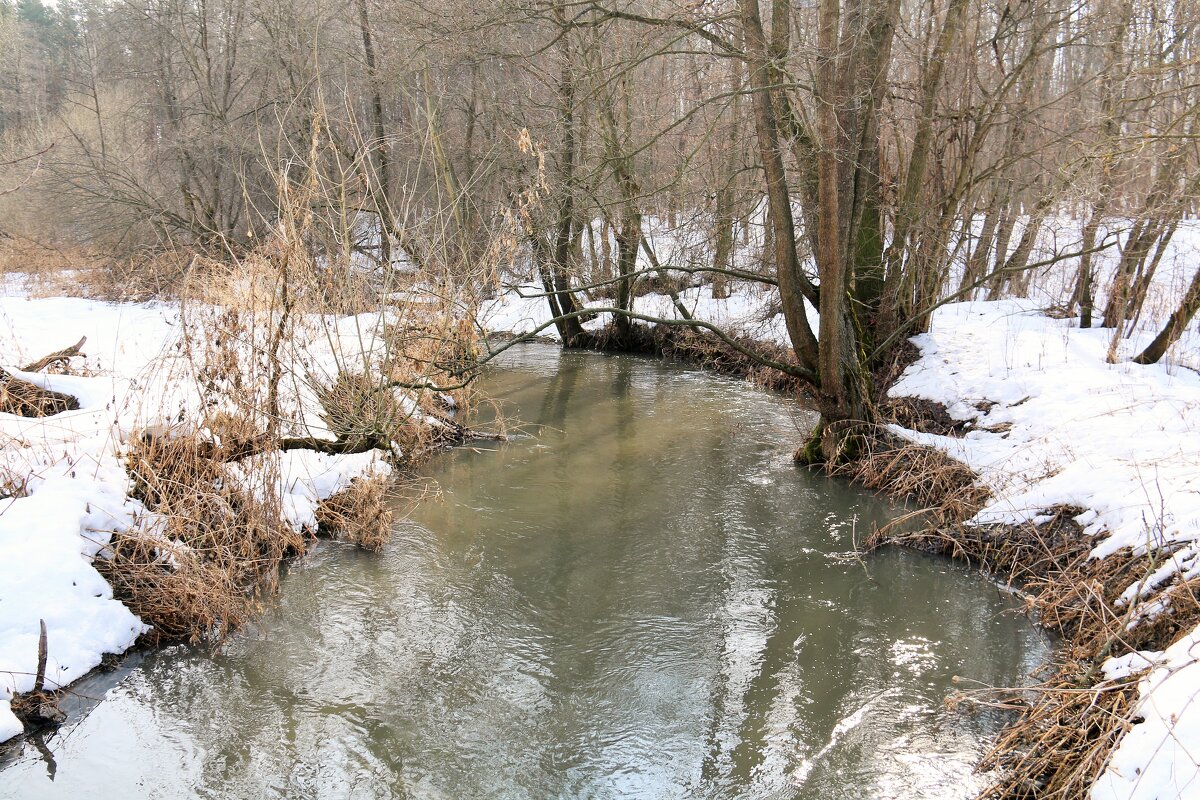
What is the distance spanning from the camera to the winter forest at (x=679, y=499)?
4.50 m

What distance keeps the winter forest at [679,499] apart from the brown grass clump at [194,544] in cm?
4

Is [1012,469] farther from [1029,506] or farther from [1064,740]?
[1064,740]

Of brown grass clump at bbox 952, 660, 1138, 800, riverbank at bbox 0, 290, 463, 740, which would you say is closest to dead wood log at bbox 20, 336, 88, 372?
riverbank at bbox 0, 290, 463, 740

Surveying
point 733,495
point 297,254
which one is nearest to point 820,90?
point 733,495

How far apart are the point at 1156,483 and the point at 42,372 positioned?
9394 mm

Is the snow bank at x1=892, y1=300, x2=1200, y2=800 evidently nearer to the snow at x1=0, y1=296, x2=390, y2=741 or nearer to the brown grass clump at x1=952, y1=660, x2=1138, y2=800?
the brown grass clump at x1=952, y1=660, x2=1138, y2=800

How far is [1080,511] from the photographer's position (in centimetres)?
617

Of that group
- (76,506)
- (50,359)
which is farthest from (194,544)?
(50,359)

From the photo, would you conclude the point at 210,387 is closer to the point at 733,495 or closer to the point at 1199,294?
the point at 733,495

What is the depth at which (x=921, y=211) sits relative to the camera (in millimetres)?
9781

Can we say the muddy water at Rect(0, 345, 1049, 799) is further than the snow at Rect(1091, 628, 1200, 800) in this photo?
Yes

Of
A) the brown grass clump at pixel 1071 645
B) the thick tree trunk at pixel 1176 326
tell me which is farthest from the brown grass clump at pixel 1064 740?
the thick tree trunk at pixel 1176 326

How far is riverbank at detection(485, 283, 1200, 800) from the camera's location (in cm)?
357

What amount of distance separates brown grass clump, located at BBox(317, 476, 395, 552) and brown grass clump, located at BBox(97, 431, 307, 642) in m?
0.47
